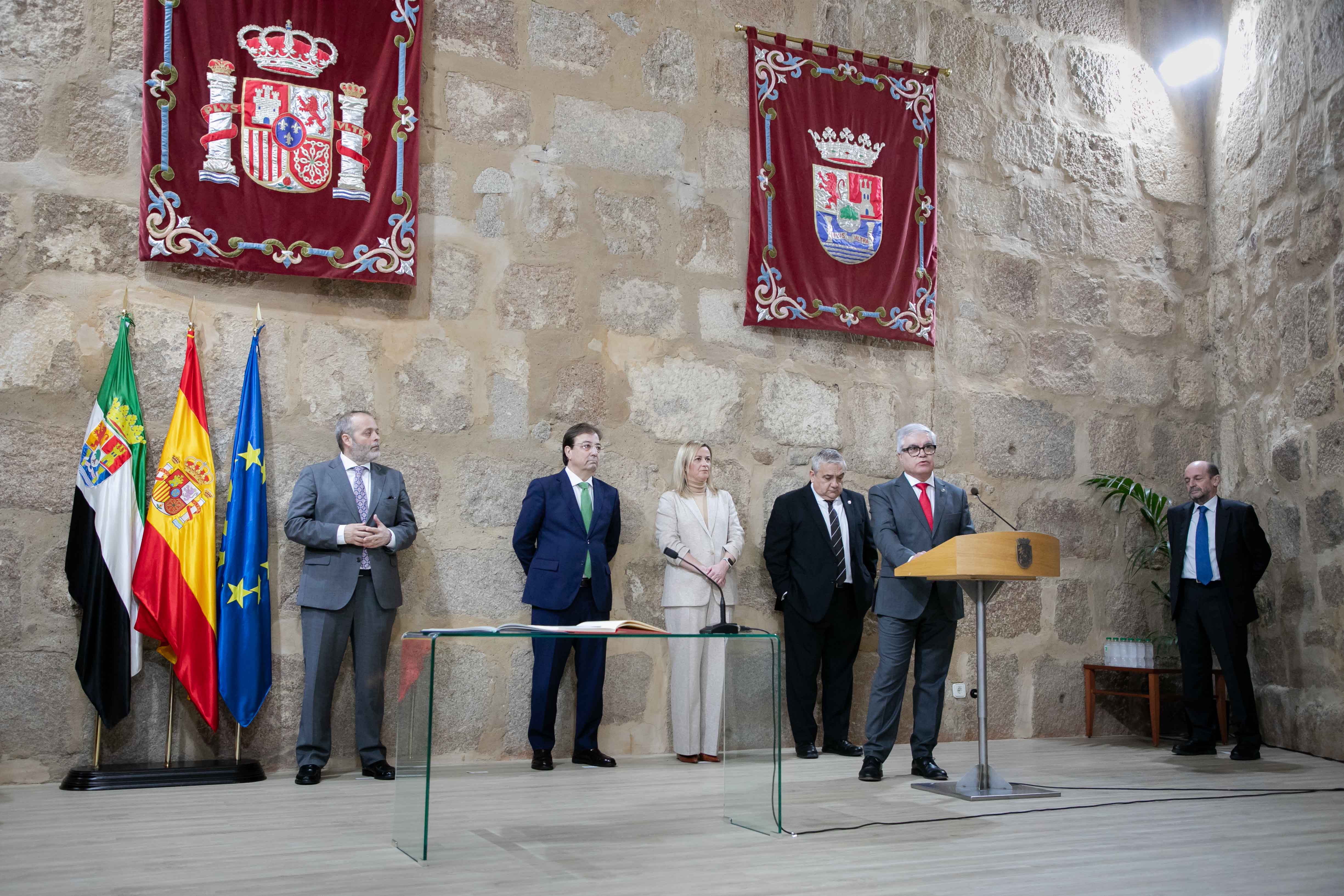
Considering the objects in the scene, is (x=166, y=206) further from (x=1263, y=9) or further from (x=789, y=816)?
(x=1263, y=9)

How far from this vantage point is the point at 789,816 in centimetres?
382

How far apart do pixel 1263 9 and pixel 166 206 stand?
6063mm

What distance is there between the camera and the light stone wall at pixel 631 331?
492 centimetres

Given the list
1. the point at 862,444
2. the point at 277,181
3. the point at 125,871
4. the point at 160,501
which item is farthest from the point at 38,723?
the point at 862,444

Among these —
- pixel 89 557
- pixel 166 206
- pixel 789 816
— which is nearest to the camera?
pixel 789 816

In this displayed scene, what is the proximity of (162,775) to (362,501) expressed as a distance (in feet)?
4.39

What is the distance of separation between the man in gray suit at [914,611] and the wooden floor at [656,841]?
7.3 inches

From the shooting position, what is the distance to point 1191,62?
718 cm

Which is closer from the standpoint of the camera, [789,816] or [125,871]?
[125,871]

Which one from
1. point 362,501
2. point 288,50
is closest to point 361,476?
point 362,501

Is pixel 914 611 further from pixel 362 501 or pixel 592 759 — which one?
pixel 362 501

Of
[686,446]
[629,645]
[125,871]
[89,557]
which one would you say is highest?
[686,446]

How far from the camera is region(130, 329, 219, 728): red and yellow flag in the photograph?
15.5 feet

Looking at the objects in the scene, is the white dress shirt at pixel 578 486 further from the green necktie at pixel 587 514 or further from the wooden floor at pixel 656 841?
the wooden floor at pixel 656 841
